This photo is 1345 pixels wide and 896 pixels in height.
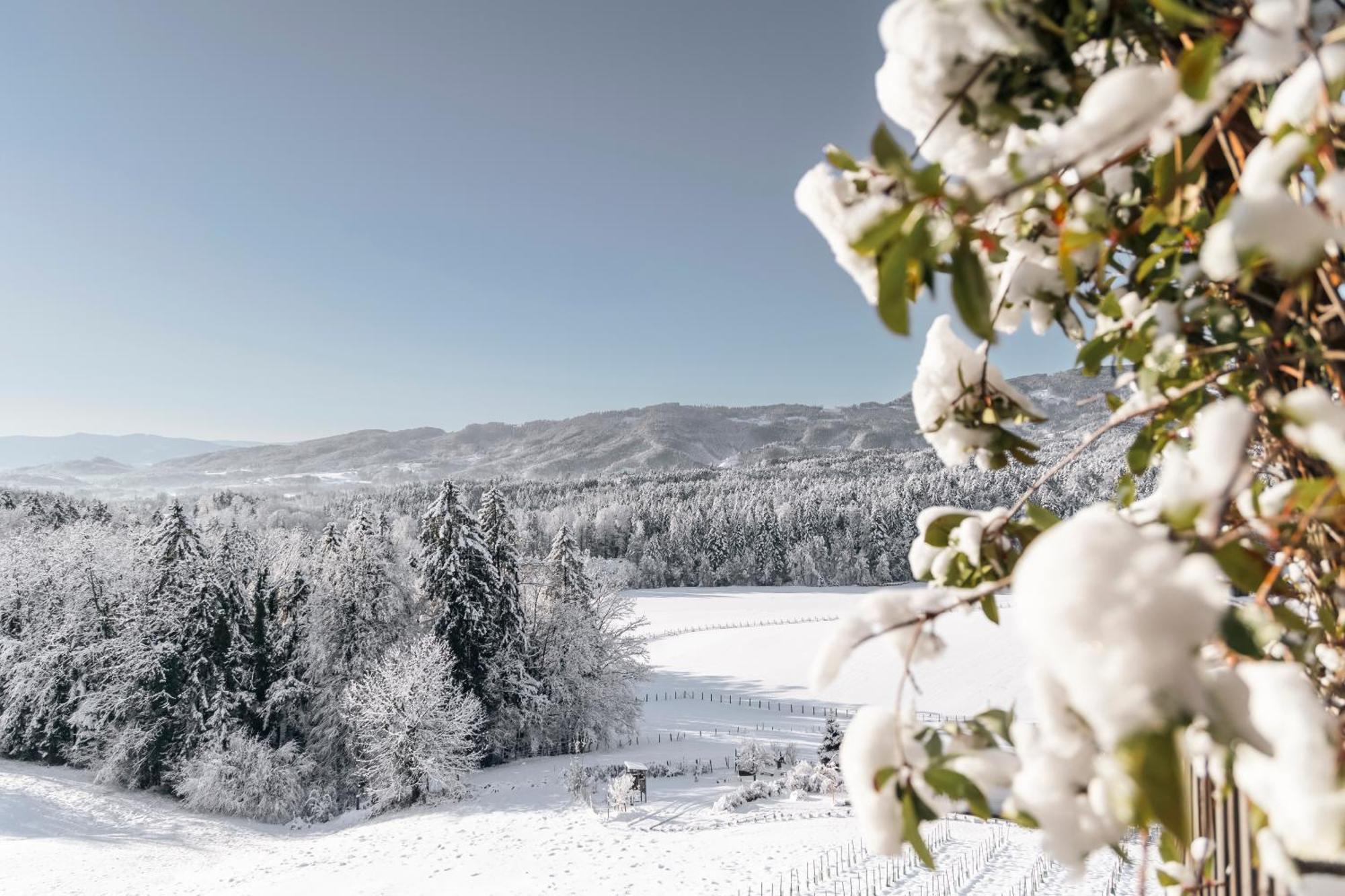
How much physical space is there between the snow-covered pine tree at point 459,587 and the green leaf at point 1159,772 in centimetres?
1978

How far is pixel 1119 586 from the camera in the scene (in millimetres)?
409

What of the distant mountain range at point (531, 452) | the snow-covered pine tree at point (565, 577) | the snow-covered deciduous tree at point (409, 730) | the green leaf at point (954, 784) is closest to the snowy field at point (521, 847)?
the snow-covered deciduous tree at point (409, 730)

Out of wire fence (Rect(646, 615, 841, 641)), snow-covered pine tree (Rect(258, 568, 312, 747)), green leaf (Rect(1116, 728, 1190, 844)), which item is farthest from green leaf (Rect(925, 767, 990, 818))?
wire fence (Rect(646, 615, 841, 641))

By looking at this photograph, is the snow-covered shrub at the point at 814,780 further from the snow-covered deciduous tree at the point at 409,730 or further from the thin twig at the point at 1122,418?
the thin twig at the point at 1122,418

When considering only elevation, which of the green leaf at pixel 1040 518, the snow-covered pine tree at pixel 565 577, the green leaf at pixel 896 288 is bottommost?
the snow-covered pine tree at pixel 565 577

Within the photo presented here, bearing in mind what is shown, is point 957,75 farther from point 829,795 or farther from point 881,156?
point 829,795

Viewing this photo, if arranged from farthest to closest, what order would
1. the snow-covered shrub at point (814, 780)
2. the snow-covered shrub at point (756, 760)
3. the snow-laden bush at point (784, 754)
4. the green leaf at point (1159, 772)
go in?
the snow-laden bush at point (784, 754) < the snow-covered shrub at point (756, 760) < the snow-covered shrub at point (814, 780) < the green leaf at point (1159, 772)

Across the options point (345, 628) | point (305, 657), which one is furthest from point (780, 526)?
point (305, 657)

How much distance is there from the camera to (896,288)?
581 millimetres

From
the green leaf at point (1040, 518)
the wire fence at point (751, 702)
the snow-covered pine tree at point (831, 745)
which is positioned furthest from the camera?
the wire fence at point (751, 702)

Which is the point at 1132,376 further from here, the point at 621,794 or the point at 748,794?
the point at 748,794

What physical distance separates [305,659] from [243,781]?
2.98m

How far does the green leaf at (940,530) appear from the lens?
1053 mm

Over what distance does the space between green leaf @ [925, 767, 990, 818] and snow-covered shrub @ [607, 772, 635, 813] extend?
643 inches
